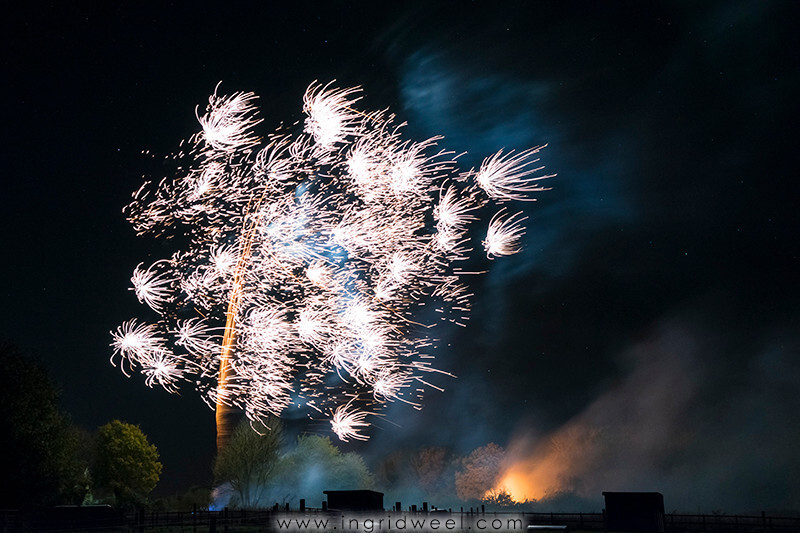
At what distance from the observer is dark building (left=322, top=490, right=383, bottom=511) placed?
31844 millimetres

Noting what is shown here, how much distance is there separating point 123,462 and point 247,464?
12.0m

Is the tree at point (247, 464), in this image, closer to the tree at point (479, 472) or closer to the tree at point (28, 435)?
the tree at point (28, 435)

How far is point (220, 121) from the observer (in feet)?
112

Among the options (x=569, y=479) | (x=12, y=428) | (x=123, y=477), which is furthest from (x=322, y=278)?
(x=569, y=479)

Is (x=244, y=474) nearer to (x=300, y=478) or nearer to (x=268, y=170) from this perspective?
(x=300, y=478)

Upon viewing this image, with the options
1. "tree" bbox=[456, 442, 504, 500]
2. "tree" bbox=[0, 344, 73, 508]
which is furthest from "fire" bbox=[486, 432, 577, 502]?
"tree" bbox=[0, 344, 73, 508]

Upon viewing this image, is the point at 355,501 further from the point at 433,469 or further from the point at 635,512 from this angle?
the point at 433,469

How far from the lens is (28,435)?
33031 millimetres

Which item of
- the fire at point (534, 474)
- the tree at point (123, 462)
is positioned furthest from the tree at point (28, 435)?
the fire at point (534, 474)

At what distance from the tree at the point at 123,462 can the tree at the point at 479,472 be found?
49.2 metres

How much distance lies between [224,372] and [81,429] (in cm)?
4771

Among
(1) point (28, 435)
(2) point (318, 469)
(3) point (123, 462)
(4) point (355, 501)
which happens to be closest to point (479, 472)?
(2) point (318, 469)

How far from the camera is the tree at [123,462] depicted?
58.0 m

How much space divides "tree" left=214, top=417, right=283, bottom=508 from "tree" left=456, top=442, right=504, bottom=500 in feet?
125
